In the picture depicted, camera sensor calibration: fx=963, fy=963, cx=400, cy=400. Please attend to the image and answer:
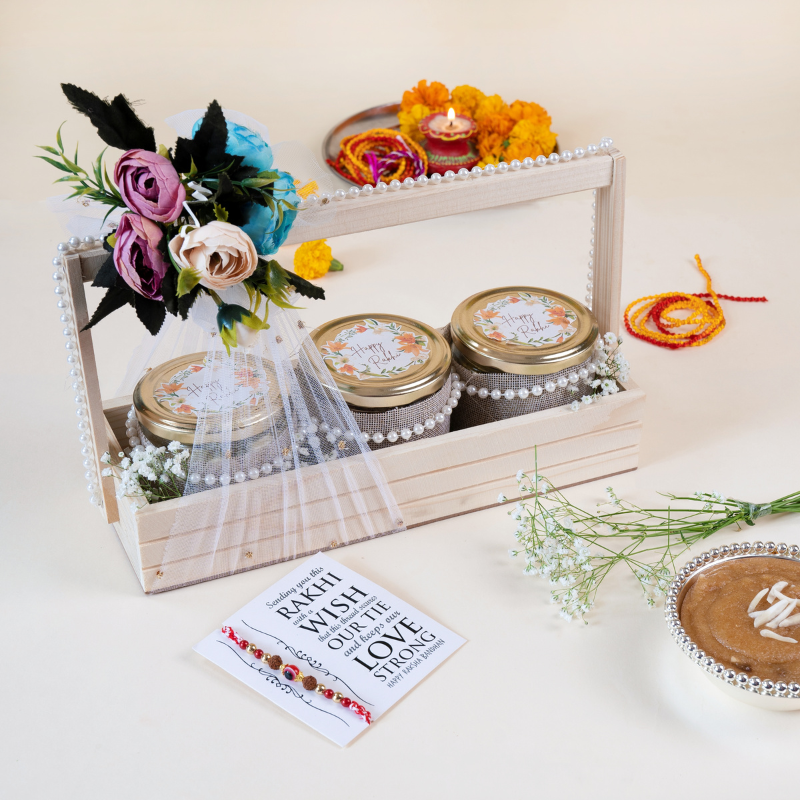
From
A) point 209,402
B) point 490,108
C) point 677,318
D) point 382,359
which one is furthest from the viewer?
point 490,108

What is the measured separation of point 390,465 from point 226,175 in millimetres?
448

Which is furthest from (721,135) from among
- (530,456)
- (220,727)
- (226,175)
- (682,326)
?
(220,727)

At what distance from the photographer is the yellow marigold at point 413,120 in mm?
2271

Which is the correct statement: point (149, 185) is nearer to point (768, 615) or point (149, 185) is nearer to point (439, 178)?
point (439, 178)

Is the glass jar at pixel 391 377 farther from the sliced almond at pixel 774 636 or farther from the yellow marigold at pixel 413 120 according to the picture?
the yellow marigold at pixel 413 120

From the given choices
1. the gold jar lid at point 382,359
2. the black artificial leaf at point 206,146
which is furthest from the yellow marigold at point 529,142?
the black artificial leaf at point 206,146

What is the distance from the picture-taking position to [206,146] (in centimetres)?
100

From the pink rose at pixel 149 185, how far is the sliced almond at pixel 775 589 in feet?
2.52

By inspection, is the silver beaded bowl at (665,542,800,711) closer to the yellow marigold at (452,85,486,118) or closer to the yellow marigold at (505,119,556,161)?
the yellow marigold at (505,119,556,161)

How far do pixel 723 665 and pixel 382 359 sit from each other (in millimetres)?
563

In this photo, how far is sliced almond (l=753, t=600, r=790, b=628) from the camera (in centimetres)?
105

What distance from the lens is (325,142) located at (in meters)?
2.38

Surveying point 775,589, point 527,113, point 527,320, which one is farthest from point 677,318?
point 775,589

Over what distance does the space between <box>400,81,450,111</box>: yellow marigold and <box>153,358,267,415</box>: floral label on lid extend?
1.29 m
